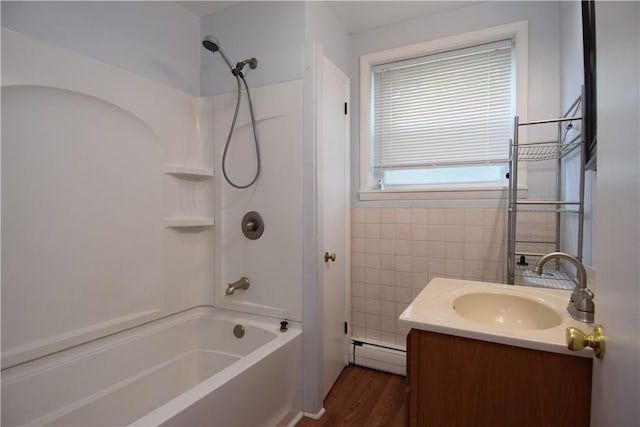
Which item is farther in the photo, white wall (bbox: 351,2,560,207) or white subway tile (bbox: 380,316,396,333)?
white subway tile (bbox: 380,316,396,333)

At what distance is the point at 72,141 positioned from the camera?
138 centimetres

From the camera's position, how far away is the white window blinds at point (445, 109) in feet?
6.23

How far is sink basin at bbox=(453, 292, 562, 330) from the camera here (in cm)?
111

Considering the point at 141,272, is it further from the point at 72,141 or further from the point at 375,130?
the point at 375,130

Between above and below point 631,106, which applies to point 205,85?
above

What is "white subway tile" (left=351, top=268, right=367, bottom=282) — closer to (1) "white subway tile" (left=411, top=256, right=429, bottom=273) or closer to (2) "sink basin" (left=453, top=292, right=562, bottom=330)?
(1) "white subway tile" (left=411, top=256, right=429, bottom=273)

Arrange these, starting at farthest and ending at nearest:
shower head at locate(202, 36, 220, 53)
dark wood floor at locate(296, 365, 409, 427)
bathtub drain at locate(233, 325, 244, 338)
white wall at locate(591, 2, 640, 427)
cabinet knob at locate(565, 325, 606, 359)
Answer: bathtub drain at locate(233, 325, 244, 338)
dark wood floor at locate(296, 365, 409, 427)
shower head at locate(202, 36, 220, 53)
cabinet knob at locate(565, 325, 606, 359)
white wall at locate(591, 2, 640, 427)

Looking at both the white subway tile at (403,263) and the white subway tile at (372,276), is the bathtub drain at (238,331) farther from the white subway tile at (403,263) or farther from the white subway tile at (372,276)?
the white subway tile at (403,263)

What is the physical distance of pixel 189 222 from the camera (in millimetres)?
1817

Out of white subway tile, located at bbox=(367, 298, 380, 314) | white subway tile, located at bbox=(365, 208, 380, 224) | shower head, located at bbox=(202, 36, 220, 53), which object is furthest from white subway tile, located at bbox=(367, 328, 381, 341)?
shower head, located at bbox=(202, 36, 220, 53)

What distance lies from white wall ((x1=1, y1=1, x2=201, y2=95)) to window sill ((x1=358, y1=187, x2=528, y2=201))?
1393 millimetres

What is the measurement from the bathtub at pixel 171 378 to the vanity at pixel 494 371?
712 millimetres

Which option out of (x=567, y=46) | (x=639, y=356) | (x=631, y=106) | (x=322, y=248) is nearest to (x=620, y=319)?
(x=639, y=356)

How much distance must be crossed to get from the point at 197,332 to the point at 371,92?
2023mm
